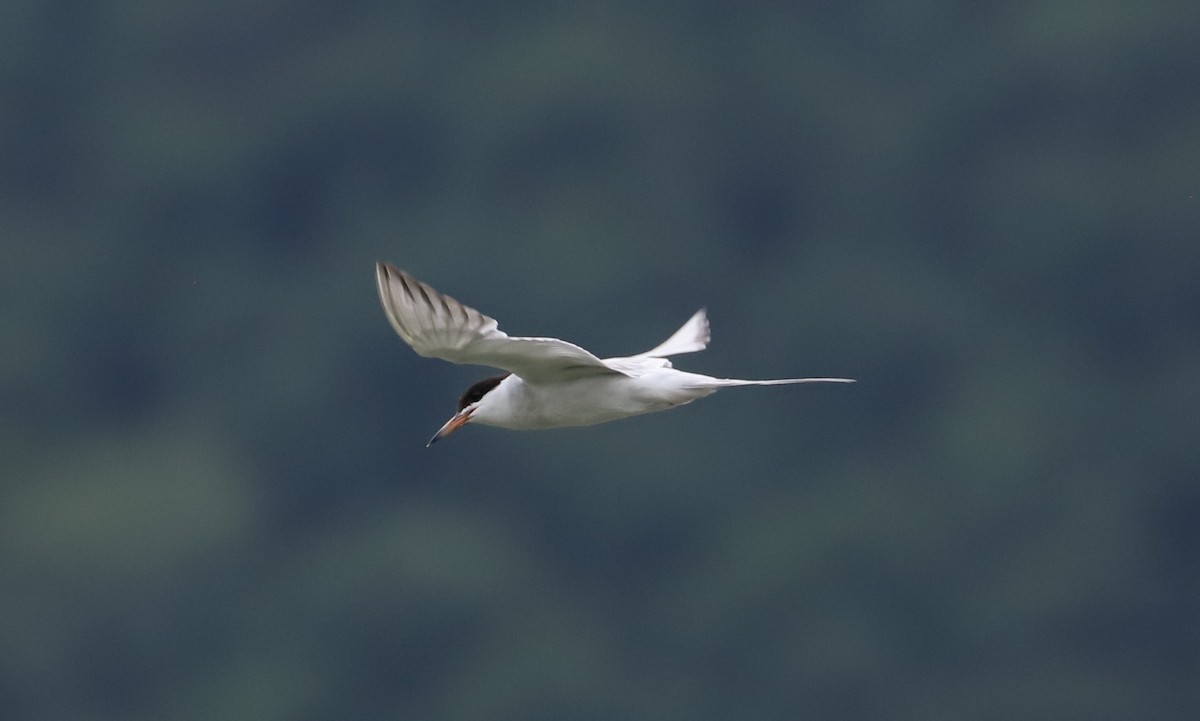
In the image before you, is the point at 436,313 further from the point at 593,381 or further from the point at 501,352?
the point at 593,381

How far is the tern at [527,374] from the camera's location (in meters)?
4.76

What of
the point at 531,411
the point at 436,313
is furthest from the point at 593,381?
the point at 436,313

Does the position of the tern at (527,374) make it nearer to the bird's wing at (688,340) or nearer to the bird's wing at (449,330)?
the bird's wing at (449,330)

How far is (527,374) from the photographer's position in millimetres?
5578

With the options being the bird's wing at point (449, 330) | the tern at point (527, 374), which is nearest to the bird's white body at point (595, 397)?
the tern at point (527, 374)

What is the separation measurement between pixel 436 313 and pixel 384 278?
0.19 m

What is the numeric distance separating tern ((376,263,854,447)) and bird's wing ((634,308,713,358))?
848 mm

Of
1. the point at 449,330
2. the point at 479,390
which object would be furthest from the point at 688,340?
the point at 449,330

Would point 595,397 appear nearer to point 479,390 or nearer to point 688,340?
point 479,390

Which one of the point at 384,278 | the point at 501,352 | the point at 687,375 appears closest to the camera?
the point at 384,278

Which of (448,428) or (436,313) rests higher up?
(436,313)

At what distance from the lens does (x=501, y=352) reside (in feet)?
16.9

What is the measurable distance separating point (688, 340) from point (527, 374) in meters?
2.08

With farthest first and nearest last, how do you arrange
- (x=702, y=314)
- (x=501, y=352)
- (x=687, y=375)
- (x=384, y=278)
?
(x=702, y=314) → (x=687, y=375) → (x=501, y=352) → (x=384, y=278)
